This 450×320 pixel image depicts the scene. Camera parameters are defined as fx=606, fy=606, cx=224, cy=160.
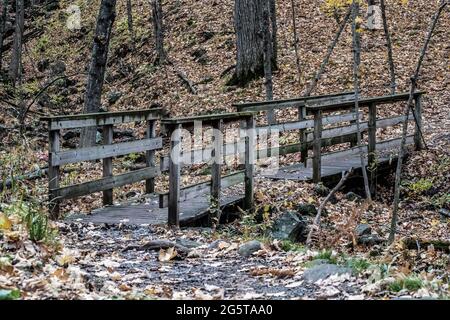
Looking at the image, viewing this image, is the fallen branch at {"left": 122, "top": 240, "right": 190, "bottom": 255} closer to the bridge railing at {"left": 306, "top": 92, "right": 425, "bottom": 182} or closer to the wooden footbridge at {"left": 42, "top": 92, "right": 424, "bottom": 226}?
the wooden footbridge at {"left": 42, "top": 92, "right": 424, "bottom": 226}

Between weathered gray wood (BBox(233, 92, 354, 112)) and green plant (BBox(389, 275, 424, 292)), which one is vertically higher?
weathered gray wood (BBox(233, 92, 354, 112))

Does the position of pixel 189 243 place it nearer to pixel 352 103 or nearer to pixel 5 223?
pixel 5 223

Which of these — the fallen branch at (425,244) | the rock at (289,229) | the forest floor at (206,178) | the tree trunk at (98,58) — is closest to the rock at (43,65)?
the forest floor at (206,178)

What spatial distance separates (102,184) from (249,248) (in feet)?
10.8

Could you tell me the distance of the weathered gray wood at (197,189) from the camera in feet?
27.8

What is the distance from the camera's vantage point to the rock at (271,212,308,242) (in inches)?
322

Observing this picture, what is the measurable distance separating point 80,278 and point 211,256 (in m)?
2.08

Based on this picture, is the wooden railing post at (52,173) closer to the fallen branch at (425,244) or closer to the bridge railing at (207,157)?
the bridge railing at (207,157)

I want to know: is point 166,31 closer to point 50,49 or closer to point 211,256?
point 50,49

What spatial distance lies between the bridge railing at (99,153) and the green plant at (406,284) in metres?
4.78

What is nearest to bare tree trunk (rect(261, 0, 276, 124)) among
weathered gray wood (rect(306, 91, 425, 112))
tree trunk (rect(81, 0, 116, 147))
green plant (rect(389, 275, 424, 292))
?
weathered gray wood (rect(306, 91, 425, 112))

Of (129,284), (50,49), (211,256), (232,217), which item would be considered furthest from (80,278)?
(50,49)

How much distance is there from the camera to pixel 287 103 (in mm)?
12477

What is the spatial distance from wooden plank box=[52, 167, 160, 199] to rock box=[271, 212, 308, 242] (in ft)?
8.96
